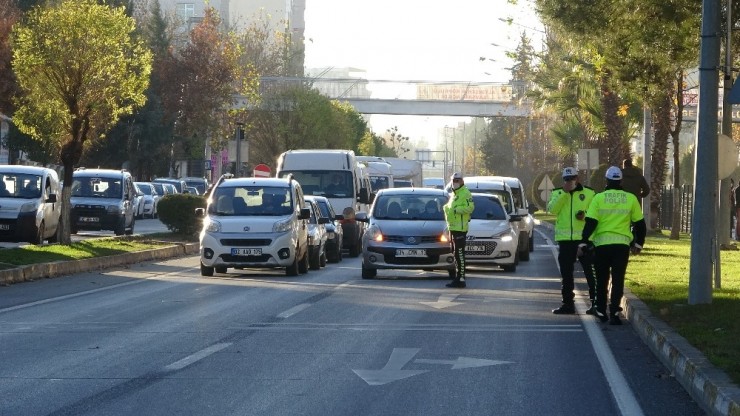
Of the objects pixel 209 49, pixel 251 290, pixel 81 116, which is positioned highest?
pixel 209 49

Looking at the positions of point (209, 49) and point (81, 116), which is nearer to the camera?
point (81, 116)

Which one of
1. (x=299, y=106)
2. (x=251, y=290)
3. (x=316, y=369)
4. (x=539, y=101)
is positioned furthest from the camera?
(x=299, y=106)

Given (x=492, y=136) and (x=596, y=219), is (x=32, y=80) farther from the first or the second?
(x=492, y=136)

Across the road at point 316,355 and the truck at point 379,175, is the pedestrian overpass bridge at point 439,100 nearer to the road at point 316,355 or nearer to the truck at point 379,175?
the truck at point 379,175

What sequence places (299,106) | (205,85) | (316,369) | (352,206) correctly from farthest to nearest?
(299,106)
(205,85)
(352,206)
(316,369)

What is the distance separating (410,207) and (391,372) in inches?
577

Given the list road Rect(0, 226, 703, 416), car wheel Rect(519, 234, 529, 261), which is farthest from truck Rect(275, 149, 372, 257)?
road Rect(0, 226, 703, 416)

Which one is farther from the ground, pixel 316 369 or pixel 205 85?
pixel 205 85

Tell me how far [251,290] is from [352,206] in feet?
55.2

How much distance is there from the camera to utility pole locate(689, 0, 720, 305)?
54.7 ft

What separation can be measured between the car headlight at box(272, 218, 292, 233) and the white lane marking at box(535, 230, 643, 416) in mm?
9142

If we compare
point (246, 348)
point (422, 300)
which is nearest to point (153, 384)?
point (246, 348)

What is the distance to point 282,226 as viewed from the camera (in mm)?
25656

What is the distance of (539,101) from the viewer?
51344 millimetres
